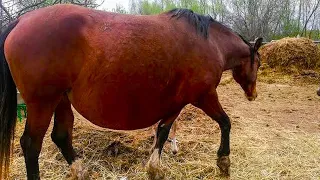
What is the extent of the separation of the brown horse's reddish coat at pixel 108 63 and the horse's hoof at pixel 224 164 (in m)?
0.79

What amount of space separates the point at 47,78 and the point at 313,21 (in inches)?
1118

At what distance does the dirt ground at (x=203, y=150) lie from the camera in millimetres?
3305

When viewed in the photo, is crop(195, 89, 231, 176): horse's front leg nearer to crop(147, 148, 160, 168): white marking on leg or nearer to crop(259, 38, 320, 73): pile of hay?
crop(147, 148, 160, 168): white marking on leg

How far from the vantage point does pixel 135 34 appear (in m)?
2.57

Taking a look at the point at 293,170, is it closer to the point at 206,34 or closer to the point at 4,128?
the point at 206,34

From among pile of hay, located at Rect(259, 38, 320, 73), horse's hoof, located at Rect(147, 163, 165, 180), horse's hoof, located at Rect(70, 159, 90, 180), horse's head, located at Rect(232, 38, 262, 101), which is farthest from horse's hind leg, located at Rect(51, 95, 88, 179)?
pile of hay, located at Rect(259, 38, 320, 73)

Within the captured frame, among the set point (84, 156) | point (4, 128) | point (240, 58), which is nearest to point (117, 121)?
point (4, 128)

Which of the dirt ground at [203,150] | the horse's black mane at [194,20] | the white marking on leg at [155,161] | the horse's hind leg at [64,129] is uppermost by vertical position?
the horse's black mane at [194,20]

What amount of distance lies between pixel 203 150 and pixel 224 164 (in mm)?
796

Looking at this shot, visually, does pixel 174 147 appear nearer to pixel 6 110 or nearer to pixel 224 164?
pixel 224 164

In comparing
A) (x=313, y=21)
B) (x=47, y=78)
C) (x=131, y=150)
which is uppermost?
(x=47, y=78)

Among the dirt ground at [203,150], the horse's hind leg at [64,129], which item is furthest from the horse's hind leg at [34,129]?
the dirt ground at [203,150]

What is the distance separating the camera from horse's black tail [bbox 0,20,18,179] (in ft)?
8.38

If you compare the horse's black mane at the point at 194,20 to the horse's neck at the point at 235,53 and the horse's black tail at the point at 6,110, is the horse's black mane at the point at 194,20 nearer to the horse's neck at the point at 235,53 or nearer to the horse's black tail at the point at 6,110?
the horse's neck at the point at 235,53
